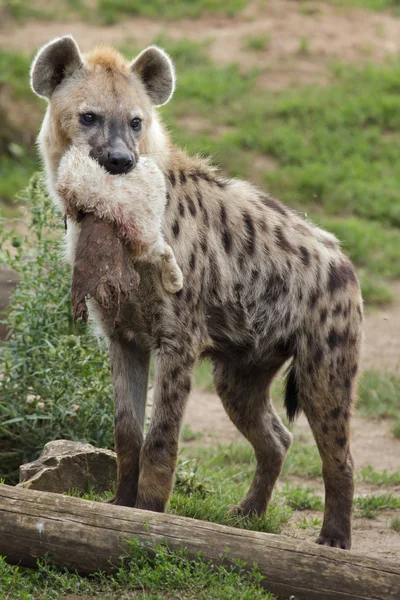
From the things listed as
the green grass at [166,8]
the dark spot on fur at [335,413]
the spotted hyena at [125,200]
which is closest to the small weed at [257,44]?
the green grass at [166,8]

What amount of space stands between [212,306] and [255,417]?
2.18ft

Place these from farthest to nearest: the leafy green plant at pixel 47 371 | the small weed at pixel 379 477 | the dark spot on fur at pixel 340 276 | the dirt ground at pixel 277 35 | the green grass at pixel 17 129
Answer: the dirt ground at pixel 277 35, the green grass at pixel 17 129, the small weed at pixel 379 477, the leafy green plant at pixel 47 371, the dark spot on fur at pixel 340 276

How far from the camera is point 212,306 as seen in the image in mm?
4000

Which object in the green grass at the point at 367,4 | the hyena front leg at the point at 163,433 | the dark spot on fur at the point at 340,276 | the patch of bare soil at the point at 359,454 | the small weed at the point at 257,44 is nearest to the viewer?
the hyena front leg at the point at 163,433

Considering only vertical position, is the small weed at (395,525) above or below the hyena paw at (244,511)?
below

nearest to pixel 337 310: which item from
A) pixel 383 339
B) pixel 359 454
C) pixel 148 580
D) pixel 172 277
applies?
pixel 172 277

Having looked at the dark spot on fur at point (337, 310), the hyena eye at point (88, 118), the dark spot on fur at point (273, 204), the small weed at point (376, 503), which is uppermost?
the hyena eye at point (88, 118)

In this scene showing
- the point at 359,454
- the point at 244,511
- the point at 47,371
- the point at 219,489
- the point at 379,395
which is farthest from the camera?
the point at 379,395

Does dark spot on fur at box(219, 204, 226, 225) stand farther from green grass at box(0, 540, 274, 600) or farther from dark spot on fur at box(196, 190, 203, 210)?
green grass at box(0, 540, 274, 600)

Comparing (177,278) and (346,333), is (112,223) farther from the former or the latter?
(346,333)

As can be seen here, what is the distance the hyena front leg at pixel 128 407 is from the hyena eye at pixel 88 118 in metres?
0.83

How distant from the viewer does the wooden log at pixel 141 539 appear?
3129 millimetres

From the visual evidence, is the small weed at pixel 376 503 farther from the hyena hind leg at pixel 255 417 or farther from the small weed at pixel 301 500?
the hyena hind leg at pixel 255 417

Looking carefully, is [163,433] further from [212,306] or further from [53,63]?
[53,63]
